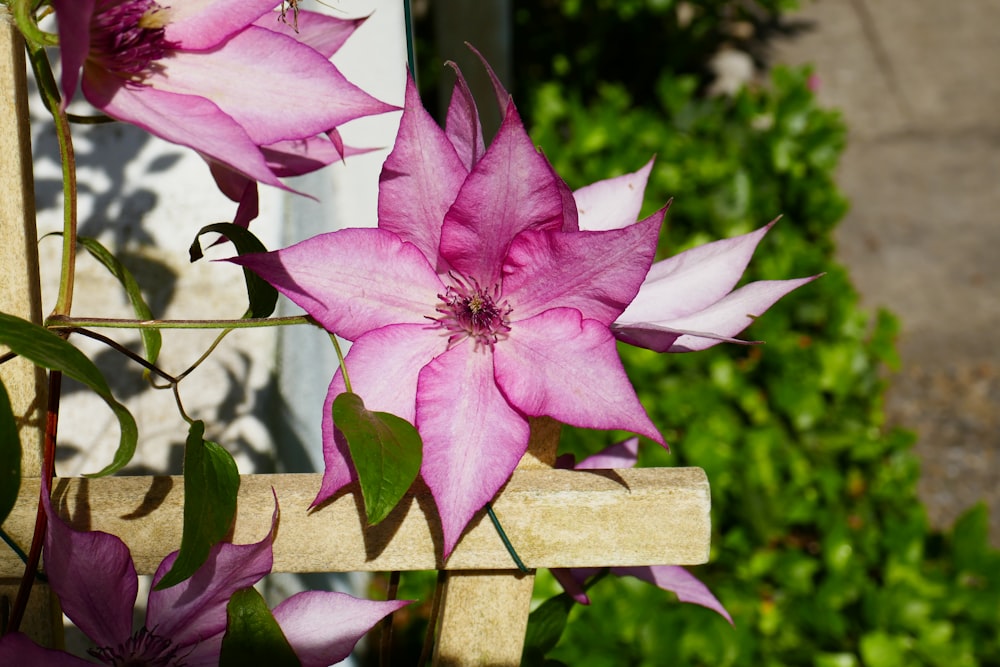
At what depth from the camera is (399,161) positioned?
0.57 meters

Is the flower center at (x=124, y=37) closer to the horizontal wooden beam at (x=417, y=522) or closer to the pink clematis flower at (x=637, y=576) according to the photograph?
the horizontal wooden beam at (x=417, y=522)

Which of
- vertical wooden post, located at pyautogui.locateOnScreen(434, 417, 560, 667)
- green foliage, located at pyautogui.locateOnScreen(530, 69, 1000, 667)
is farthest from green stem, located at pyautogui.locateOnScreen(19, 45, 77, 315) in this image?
green foliage, located at pyautogui.locateOnScreen(530, 69, 1000, 667)

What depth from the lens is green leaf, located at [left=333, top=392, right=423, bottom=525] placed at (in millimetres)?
520

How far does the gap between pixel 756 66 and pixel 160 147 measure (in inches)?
157

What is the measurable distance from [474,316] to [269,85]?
184 mm

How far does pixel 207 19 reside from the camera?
56cm

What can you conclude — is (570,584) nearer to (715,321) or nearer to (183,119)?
(715,321)

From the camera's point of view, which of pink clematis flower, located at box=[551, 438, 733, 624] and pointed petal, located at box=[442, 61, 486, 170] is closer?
pointed petal, located at box=[442, 61, 486, 170]

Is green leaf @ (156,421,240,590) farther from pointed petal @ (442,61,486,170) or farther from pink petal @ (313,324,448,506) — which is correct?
pointed petal @ (442,61,486,170)

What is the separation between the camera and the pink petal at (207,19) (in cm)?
56

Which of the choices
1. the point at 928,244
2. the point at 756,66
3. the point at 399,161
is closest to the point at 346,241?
the point at 399,161

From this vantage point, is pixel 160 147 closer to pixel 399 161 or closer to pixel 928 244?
pixel 399 161

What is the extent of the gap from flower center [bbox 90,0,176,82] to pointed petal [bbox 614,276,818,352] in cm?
32

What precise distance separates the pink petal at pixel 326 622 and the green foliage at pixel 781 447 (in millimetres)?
970
